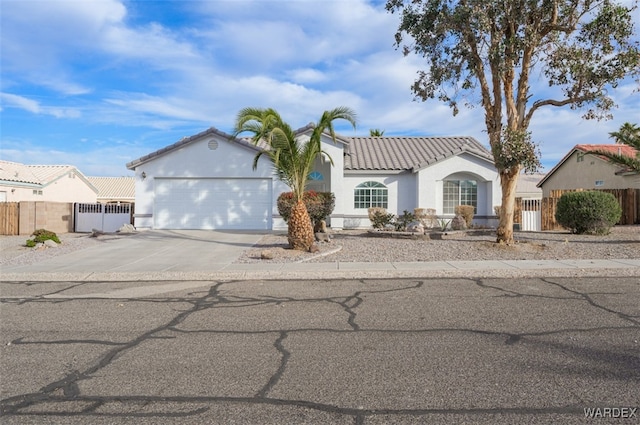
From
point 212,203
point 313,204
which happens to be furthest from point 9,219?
point 313,204

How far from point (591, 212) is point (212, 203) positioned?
15.8 metres

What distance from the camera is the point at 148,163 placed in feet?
74.1

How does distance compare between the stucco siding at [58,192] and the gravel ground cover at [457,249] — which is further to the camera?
the stucco siding at [58,192]

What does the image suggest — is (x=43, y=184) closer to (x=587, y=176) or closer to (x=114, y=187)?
(x=114, y=187)

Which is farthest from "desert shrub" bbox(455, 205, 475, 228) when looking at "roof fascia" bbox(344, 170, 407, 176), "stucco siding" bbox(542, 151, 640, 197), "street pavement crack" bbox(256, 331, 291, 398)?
"street pavement crack" bbox(256, 331, 291, 398)

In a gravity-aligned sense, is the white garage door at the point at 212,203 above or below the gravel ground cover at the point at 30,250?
above

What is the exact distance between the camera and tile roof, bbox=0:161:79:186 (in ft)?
109

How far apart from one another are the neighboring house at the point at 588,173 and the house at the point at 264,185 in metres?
9.58

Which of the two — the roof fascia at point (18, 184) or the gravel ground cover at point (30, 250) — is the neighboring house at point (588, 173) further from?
the roof fascia at point (18, 184)

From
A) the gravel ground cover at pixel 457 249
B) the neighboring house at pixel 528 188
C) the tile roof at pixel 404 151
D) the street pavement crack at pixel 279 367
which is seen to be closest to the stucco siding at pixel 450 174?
the tile roof at pixel 404 151

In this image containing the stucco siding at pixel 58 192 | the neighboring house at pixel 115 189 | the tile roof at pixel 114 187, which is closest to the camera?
the stucco siding at pixel 58 192

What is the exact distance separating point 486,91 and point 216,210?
43.3ft

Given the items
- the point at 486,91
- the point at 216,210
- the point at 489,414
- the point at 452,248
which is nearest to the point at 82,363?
the point at 489,414

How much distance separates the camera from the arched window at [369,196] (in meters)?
24.5
